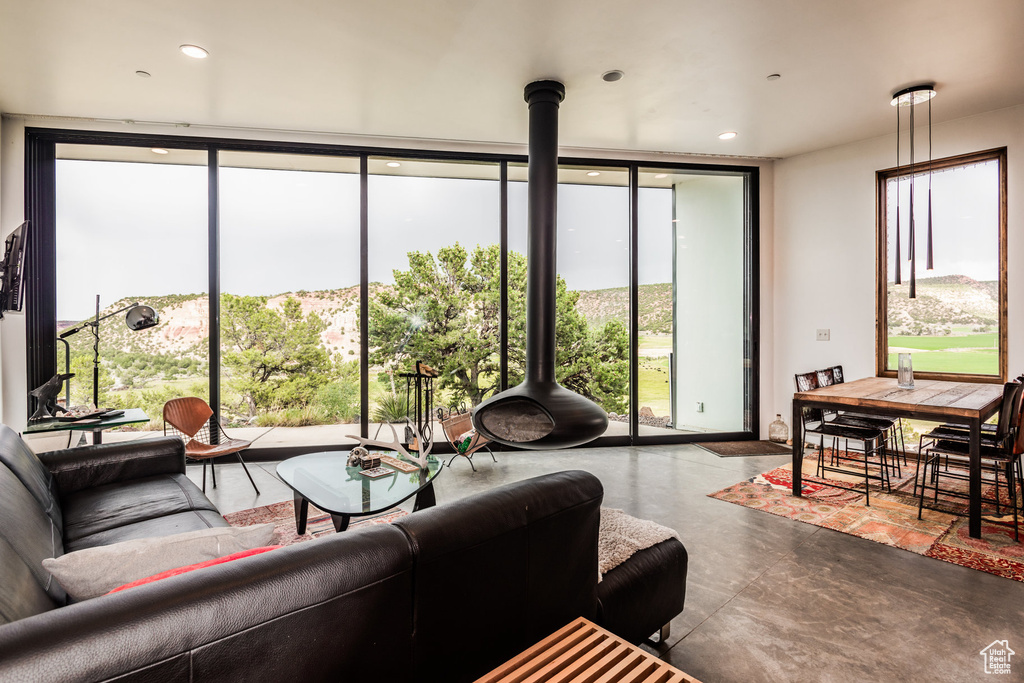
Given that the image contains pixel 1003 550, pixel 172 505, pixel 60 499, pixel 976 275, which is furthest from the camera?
pixel 976 275

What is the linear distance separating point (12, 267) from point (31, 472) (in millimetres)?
1597

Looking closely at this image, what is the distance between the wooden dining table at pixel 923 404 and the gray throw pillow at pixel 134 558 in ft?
11.1

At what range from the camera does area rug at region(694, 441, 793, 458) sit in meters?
4.76

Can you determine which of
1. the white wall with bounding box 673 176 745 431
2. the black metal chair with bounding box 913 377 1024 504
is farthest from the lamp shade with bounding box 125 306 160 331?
the black metal chair with bounding box 913 377 1024 504

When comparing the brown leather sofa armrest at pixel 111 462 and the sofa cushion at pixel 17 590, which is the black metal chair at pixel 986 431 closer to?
the sofa cushion at pixel 17 590

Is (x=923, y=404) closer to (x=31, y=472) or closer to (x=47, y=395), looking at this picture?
(x=31, y=472)

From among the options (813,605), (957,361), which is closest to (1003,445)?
(957,361)

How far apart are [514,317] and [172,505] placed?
322 centimetres

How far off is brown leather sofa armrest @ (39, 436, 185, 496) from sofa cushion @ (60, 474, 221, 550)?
51 millimetres

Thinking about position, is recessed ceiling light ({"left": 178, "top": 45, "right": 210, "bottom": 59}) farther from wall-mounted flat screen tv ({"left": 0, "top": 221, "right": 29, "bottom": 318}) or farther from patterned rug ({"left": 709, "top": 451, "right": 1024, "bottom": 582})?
patterned rug ({"left": 709, "top": 451, "right": 1024, "bottom": 582})

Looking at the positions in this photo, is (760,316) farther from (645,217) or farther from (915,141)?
(915,141)

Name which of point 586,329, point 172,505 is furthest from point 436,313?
point 172,505

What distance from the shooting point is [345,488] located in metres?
2.48

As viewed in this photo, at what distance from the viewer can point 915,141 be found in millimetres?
4336
